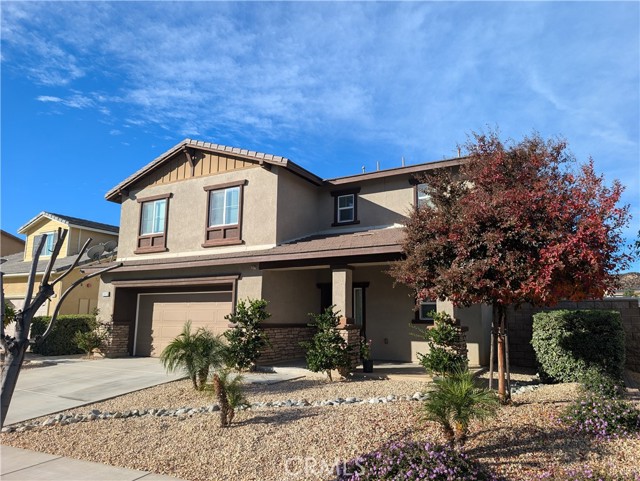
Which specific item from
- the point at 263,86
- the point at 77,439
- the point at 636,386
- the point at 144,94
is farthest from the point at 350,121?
the point at 77,439

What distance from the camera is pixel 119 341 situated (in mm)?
17078

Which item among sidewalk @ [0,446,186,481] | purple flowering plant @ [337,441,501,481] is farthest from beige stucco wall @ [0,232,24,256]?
purple flowering plant @ [337,441,501,481]

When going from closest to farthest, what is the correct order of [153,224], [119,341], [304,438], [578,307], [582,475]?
[582,475] < [304,438] < [578,307] < [119,341] < [153,224]

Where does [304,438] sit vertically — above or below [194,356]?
below

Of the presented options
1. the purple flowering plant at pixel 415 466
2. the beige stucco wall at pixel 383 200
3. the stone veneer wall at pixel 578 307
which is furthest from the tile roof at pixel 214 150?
the purple flowering plant at pixel 415 466

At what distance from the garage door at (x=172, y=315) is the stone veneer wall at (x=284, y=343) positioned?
2.09 m

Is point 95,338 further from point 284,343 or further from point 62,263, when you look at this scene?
point 62,263

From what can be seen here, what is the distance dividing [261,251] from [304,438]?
8.36 metres

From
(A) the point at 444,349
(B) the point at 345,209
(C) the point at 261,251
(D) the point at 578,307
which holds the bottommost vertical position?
(A) the point at 444,349

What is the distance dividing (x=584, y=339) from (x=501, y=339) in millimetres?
2381

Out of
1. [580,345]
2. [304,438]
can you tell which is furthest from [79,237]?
[580,345]

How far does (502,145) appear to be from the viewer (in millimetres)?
7891

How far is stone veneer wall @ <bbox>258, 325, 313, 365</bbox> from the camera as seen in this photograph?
44.3ft

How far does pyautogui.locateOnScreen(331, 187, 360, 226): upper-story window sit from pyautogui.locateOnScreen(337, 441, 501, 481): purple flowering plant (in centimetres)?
1140
